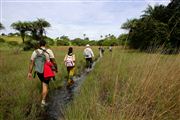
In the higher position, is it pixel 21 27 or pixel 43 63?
pixel 21 27

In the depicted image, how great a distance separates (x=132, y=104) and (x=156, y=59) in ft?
4.05

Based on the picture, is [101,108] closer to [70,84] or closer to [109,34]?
[109,34]

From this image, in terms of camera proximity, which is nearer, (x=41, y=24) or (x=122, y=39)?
(x=122, y=39)

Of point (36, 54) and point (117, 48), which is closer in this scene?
point (117, 48)

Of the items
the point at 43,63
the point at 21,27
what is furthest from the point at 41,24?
the point at 43,63

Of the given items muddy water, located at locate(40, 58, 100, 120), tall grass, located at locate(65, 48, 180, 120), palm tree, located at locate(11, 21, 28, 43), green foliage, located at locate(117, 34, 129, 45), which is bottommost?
muddy water, located at locate(40, 58, 100, 120)

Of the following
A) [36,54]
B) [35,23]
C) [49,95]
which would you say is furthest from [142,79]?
[35,23]

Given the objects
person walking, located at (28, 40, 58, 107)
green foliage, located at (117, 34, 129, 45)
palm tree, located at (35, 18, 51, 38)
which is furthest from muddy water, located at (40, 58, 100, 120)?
palm tree, located at (35, 18, 51, 38)

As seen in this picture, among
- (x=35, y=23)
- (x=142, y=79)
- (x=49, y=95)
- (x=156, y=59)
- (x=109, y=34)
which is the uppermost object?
(x=35, y=23)

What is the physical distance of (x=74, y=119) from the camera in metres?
4.33

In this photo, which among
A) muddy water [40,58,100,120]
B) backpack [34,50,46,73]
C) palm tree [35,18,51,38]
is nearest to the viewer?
muddy water [40,58,100,120]

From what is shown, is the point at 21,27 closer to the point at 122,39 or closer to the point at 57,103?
the point at 57,103

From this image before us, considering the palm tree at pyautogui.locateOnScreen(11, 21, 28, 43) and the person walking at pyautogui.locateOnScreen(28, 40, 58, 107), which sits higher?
the palm tree at pyautogui.locateOnScreen(11, 21, 28, 43)

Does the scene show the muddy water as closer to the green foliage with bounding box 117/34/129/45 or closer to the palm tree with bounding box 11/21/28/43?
the green foliage with bounding box 117/34/129/45
